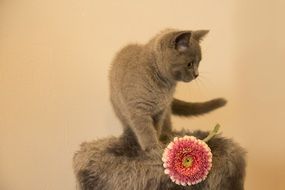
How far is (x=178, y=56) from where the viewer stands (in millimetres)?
946

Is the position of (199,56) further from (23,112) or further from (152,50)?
(23,112)

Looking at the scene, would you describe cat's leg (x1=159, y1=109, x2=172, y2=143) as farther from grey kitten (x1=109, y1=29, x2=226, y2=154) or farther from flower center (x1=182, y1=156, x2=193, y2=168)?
flower center (x1=182, y1=156, x2=193, y2=168)

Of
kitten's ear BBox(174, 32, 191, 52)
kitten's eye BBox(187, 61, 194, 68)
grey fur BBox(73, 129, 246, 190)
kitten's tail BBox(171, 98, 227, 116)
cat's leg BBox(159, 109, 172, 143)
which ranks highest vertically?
kitten's ear BBox(174, 32, 191, 52)

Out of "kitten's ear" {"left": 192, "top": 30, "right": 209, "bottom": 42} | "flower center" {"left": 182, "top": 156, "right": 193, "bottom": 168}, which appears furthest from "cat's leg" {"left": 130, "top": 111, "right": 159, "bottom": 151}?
"kitten's ear" {"left": 192, "top": 30, "right": 209, "bottom": 42}

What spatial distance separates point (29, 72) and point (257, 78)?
2.65 ft

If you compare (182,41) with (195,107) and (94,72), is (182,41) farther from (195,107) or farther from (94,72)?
(94,72)

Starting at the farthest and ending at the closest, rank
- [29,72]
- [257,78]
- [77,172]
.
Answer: [257,78] → [29,72] → [77,172]

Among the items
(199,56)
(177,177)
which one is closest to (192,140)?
(177,177)

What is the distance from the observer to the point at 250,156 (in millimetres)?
1496

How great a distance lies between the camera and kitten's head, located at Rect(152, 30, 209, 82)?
0.94 meters

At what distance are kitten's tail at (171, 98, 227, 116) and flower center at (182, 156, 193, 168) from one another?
30cm

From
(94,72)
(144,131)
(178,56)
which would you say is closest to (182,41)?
(178,56)

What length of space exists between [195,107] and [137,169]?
1.14ft

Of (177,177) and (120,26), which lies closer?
(177,177)
